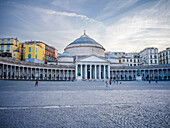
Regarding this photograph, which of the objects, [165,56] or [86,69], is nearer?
[86,69]

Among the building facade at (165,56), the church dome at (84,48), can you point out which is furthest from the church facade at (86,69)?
the building facade at (165,56)

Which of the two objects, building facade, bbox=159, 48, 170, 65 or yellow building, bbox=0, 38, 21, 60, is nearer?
yellow building, bbox=0, 38, 21, 60

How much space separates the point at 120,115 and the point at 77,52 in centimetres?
8075

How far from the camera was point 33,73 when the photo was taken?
5847 cm

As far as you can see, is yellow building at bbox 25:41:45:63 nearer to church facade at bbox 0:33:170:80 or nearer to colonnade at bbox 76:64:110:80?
church facade at bbox 0:33:170:80

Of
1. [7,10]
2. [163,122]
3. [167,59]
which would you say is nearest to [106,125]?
[163,122]

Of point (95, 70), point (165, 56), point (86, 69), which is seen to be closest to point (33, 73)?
point (86, 69)

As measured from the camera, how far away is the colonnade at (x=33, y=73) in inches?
1672

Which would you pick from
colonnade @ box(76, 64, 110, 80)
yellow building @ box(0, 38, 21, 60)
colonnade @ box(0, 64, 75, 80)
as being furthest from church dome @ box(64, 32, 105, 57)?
yellow building @ box(0, 38, 21, 60)

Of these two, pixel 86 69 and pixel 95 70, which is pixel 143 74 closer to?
pixel 95 70

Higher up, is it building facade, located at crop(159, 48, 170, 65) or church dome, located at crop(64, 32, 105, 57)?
church dome, located at crop(64, 32, 105, 57)

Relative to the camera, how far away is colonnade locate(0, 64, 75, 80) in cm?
4247

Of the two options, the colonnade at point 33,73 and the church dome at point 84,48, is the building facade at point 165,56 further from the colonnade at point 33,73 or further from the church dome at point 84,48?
the colonnade at point 33,73

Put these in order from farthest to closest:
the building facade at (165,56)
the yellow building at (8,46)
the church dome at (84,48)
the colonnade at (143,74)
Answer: the church dome at (84,48) < the building facade at (165,56) < the colonnade at (143,74) < the yellow building at (8,46)
